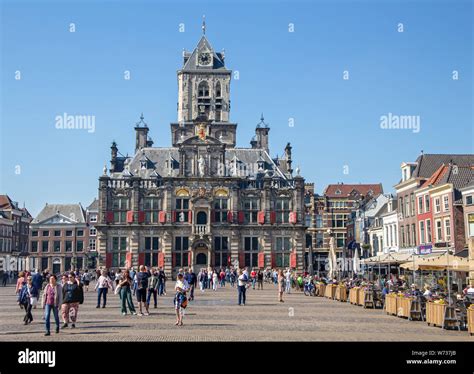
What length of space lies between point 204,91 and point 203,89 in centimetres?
30

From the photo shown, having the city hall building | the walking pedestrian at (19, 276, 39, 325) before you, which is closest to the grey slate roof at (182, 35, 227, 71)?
the city hall building

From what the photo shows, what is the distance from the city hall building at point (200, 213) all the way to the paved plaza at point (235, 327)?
41956 mm

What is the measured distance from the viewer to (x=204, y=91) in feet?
255

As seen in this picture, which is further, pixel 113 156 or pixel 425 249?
pixel 113 156

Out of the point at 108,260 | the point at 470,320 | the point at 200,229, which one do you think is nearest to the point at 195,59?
the point at 200,229

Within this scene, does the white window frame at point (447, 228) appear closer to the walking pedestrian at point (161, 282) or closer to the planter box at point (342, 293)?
the planter box at point (342, 293)

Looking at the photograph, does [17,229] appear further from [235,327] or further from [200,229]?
[235,327]

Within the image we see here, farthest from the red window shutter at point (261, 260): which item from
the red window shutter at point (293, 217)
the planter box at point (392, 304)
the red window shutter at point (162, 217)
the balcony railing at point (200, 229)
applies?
the planter box at point (392, 304)

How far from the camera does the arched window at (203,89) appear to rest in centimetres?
7756

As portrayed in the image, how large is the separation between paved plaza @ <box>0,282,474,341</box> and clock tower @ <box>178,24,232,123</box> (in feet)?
175

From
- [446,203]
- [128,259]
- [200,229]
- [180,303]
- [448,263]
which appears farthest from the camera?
[200,229]
